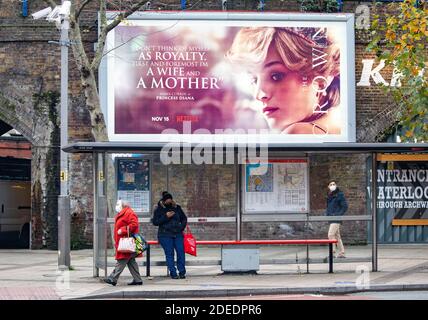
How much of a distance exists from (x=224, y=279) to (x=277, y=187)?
235 centimetres

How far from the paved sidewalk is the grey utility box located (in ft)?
0.63

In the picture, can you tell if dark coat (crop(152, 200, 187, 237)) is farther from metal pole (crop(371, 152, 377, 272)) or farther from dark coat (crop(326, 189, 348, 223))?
metal pole (crop(371, 152, 377, 272))

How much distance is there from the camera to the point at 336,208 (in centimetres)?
1941

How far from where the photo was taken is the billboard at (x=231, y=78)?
83.1 ft

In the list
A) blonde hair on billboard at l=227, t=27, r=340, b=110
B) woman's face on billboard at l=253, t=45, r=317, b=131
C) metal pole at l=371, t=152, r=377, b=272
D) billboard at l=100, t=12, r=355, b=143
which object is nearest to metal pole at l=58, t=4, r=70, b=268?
billboard at l=100, t=12, r=355, b=143

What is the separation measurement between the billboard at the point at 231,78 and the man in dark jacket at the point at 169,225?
7.06 metres

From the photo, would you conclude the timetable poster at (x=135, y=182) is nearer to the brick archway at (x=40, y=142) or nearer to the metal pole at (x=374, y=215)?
the metal pole at (x=374, y=215)

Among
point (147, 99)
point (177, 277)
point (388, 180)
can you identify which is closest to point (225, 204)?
point (177, 277)

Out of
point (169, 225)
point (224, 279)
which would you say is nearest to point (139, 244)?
point (169, 225)

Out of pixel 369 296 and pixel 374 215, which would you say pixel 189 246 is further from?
pixel 369 296

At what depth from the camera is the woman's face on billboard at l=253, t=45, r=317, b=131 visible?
2577 cm

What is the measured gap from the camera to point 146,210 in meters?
19.1
